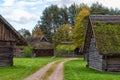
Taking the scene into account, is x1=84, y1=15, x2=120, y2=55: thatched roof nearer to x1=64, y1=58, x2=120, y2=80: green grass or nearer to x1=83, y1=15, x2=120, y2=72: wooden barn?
x1=83, y1=15, x2=120, y2=72: wooden barn

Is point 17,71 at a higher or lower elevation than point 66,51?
lower

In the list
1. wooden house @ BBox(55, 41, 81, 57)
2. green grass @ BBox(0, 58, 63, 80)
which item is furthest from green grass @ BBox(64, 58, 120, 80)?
wooden house @ BBox(55, 41, 81, 57)

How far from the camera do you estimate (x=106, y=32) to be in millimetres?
38625

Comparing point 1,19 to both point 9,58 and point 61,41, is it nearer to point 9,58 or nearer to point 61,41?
point 9,58

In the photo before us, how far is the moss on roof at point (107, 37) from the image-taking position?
35.6m

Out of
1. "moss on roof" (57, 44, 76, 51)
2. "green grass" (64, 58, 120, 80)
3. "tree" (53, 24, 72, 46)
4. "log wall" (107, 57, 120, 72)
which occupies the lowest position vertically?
"green grass" (64, 58, 120, 80)

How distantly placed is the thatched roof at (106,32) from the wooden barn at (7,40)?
8.63 m

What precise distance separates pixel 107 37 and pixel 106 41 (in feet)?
2.87

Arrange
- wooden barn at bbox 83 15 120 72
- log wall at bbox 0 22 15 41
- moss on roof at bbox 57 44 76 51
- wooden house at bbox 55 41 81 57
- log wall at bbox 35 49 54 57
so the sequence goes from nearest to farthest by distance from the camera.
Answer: wooden barn at bbox 83 15 120 72
log wall at bbox 0 22 15 41
log wall at bbox 35 49 54 57
moss on roof at bbox 57 44 76 51
wooden house at bbox 55 41 81 57

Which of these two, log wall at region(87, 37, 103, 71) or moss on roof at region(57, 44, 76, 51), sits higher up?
moss on roof at region(57, 44, 76, 51)

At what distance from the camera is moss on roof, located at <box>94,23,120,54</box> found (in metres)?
35.6

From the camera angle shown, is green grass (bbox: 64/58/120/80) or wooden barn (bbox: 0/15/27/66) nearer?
green grass (bbox: 64/58/120/80)

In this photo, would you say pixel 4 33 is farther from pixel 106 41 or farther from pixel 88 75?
pixel 88 75

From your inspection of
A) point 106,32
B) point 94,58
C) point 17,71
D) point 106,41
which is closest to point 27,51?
point 94,58
